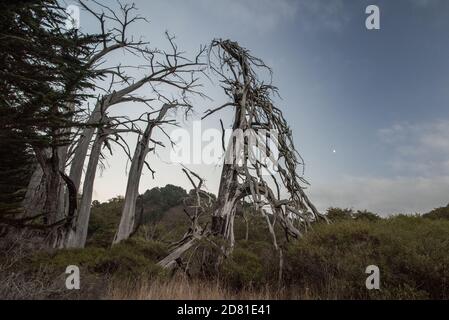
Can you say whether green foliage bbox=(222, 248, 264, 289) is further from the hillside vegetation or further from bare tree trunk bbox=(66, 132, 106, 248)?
bare tree trunk bbox=(66, 132, 106, 248)

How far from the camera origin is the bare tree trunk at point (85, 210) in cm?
1143

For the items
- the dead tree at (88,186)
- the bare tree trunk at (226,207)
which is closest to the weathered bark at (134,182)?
the dead tree at (88,186)

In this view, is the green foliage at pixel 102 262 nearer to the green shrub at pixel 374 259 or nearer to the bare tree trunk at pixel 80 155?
the green shrub at pixel 374 259

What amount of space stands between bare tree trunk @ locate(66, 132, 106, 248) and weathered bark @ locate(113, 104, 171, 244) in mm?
1096

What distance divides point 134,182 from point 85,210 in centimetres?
219

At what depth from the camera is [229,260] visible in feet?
24.2

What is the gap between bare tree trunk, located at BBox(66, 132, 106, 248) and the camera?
1143 cm

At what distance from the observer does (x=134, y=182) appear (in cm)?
1352

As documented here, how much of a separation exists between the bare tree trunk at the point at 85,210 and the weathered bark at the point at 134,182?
3.59 ft

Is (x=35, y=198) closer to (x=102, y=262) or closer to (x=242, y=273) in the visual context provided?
(x=102, y=262)

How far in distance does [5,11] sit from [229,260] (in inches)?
233

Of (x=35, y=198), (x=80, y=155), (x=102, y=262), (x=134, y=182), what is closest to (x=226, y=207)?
(x=102, y=262)

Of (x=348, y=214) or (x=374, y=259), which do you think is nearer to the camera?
(x=374, y=259)
